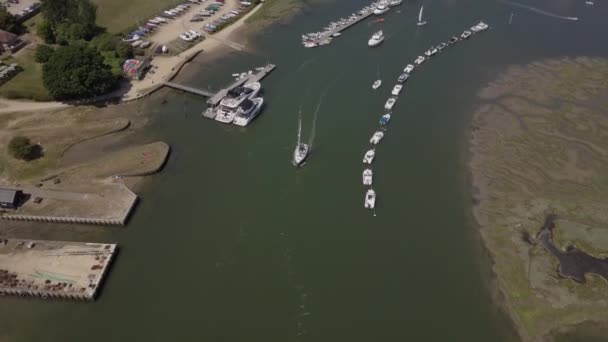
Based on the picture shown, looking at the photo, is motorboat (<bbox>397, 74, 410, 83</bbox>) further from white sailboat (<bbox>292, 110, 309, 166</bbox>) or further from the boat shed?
the boat shed

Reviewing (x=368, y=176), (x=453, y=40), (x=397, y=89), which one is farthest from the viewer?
(x=453, y=40)

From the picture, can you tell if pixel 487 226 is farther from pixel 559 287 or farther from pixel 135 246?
pixel 135 246

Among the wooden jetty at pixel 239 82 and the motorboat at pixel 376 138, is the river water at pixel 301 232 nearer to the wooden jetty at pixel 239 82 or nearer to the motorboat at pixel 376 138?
the motorboat at pixel 376 138

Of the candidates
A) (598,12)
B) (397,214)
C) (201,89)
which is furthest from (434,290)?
(598,12)

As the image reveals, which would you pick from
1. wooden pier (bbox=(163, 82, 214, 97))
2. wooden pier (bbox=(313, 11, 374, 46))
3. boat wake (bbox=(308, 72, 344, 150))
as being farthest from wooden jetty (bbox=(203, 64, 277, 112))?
wooden pier (bbox=(313, 11, 374, 46))

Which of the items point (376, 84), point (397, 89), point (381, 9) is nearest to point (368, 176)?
point (397, 89)

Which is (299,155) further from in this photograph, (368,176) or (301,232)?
(301,232)
